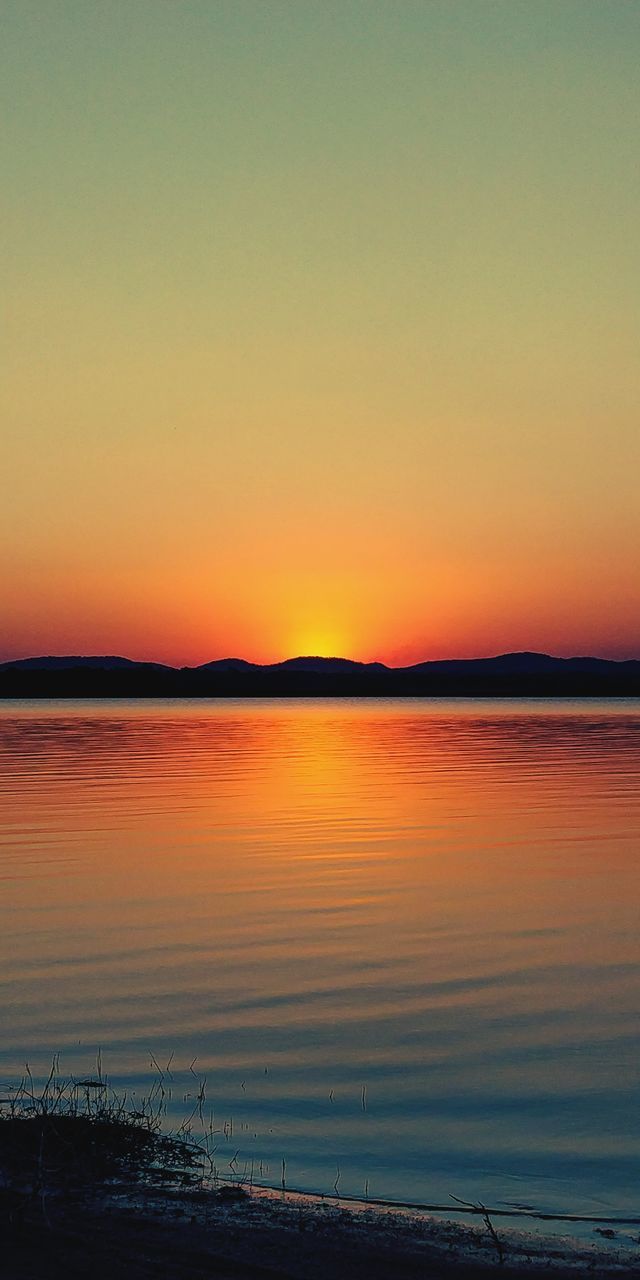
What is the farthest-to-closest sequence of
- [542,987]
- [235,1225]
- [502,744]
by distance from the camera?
1. [502,744]
2. [542,987]
3. [235,1225]

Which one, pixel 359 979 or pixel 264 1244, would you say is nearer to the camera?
pixel 264 1244

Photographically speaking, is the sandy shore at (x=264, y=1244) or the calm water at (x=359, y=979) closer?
the sandy shore at (x=264, y=1244)

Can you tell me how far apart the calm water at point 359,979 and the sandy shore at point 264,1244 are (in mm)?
785

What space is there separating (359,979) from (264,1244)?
25.7 ft

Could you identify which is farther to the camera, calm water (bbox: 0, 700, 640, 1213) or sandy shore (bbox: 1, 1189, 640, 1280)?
calm water (bbox: 0, 700, 640, 1213)

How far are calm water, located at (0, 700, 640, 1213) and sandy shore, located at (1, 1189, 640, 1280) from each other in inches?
30.9

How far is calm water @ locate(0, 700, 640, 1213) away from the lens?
31.9 ft

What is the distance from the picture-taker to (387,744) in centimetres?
7669

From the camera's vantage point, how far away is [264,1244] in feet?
24.1

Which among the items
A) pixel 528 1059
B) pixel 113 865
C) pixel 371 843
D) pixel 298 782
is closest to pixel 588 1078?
pixel 528 1059

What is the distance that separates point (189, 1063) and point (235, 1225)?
4195mm

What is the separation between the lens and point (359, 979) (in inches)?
595

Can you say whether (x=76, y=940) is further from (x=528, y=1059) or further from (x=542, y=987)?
(x=528, y=1059)

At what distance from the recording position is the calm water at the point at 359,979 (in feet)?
31.9
